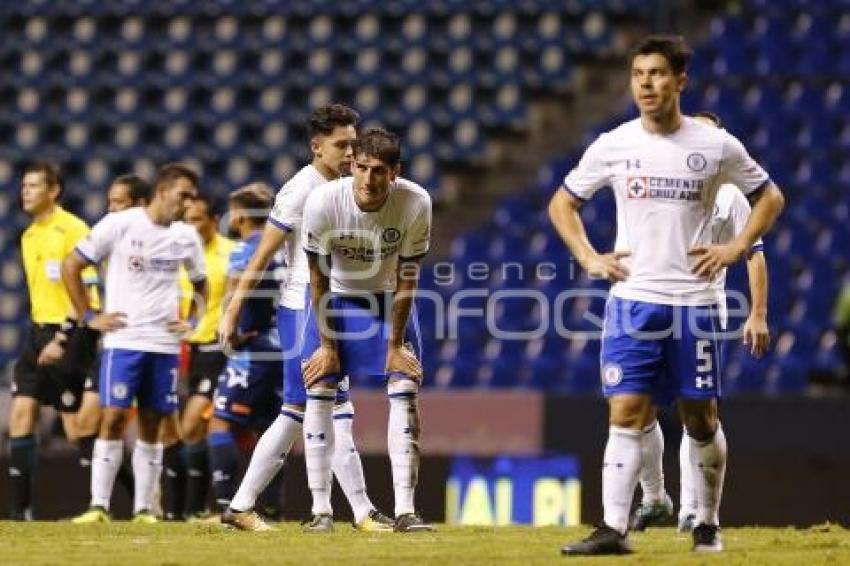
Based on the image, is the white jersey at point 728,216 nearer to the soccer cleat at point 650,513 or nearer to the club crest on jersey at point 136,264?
the soccer cleat at point 650,513

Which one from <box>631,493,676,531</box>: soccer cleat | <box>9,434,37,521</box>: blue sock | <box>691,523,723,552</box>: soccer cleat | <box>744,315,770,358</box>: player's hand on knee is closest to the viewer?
<box>691,523,723,552</box>: soccer cleat

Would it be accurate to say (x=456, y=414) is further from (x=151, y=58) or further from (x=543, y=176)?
(x=151, y=58)

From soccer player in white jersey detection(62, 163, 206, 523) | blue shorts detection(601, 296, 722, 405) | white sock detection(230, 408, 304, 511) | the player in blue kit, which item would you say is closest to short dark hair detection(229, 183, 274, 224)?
the player in blue kit

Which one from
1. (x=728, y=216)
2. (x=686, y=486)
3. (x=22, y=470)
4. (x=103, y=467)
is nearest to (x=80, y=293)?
(x=103, y=467)

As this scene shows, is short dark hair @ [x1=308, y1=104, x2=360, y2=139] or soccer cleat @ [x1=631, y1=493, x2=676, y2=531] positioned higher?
short dark hair @ [x1=308, y1=104, x2=360, y2=139]

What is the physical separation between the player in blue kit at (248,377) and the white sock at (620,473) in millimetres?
4196

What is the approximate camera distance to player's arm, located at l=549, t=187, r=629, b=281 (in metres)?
7.36

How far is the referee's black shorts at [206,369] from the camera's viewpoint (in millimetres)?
12617

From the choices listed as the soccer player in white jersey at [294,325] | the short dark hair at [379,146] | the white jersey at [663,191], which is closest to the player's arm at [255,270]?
the soccer player in white jersey at [294,325]

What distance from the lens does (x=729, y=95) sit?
59.3 ft

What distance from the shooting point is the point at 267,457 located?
9.13 metres

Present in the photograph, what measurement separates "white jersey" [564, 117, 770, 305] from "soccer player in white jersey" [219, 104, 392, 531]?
1.94m

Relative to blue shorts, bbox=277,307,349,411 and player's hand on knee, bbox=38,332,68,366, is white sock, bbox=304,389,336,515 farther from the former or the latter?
player's hand on knee, bbox=38,332,68,366

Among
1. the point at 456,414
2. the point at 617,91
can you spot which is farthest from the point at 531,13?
the point at 456,414
